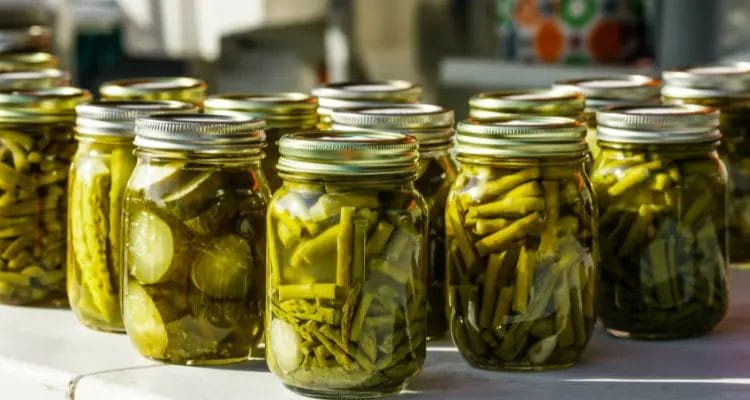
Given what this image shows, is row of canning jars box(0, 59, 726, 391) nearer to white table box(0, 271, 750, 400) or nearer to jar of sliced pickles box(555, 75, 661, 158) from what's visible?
white table box(0, 271, 750, 400)

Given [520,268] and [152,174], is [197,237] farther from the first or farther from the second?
[520,268]

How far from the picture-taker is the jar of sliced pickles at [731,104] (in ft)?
4.66

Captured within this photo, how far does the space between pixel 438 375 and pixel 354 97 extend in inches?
11.9

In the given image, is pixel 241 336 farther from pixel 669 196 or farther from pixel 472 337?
pixel 669 196

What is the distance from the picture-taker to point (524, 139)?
3.58 feet

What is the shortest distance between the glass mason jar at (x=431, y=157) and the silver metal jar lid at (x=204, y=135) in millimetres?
95

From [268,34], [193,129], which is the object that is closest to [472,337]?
[193,129]

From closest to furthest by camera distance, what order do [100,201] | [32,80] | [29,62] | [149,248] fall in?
[149,248]
[100,201]
[32,80]
[29,62]

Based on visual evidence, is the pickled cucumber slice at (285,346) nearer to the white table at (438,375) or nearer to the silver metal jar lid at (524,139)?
the white table at (438,375)

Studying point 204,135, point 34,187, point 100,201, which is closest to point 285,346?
point 204,135

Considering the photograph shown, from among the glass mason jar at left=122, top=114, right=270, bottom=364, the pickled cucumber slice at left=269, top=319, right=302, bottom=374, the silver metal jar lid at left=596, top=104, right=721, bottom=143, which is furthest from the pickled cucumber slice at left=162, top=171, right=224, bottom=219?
the silver metal jar lid at left=596, top=104, right=721, bottom=143

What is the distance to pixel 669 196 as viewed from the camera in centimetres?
119

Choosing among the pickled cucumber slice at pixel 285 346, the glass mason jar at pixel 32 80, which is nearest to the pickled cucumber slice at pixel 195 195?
the pickled cucumber slice at pixel 285 346

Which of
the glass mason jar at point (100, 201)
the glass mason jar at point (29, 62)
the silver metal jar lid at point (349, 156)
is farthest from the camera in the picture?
the glass mason jar at point (29, 62)
